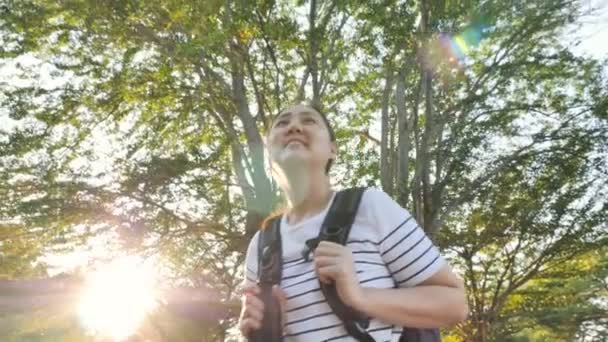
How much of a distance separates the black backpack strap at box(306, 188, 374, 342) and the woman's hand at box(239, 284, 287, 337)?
105 mm

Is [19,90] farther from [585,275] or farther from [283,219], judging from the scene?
[585,275]

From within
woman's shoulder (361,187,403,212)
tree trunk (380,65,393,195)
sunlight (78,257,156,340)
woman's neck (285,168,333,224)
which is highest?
tree trunk (380,65,393,195)

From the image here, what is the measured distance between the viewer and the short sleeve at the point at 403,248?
1317 mm

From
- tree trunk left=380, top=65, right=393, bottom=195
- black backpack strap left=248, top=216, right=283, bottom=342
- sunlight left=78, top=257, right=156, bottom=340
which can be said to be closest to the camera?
black backpack strap left=248, top=216, right=283, bottom=342

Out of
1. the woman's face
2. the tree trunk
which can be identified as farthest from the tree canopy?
the woman's face

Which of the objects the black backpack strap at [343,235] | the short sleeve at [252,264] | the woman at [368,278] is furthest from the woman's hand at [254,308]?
the short sleeve at [252,264]

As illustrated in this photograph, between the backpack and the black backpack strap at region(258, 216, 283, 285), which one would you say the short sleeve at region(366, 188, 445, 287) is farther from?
the black backpack strap at region(258, 216, 283, 285)

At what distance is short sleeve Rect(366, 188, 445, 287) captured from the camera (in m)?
1.32

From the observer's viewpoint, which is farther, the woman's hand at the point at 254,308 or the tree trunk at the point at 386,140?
the tree trunk at the point at 386,140

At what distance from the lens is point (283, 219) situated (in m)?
1.60

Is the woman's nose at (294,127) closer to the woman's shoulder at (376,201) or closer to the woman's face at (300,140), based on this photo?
the woman's face at (300,140)

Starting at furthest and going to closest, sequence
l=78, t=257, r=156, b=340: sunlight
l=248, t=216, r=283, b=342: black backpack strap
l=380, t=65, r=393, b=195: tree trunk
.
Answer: l=78, t=257, r=156, b=340: sunlight
l=380, t=65, r=393, b=195: tree trunk
l=248, t=216, r=283, b=342: black backpack strap

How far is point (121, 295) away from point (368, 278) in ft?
29.8

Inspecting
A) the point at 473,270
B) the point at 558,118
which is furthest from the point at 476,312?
the point at 558,118
